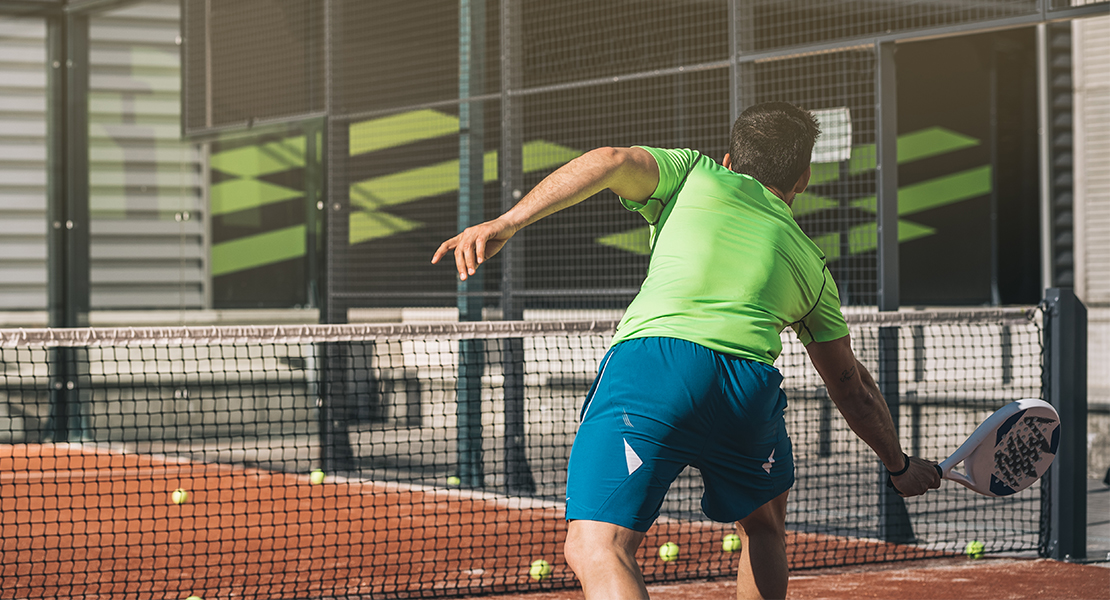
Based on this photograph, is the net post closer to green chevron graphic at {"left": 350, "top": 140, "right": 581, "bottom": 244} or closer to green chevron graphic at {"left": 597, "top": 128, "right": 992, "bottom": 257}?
green chevron graphic at {"left": 597, "top": 128, "right": 992, "bottom": 257}

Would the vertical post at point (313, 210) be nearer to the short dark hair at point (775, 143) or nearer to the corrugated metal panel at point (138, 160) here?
the corrugated metal panel at point (138, 160)

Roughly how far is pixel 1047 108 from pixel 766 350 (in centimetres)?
688

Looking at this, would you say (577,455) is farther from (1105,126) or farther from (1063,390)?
(1105,126)

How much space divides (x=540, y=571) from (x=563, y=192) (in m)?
3.12

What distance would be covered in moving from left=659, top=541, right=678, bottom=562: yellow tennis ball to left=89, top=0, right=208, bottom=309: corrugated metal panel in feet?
21.3

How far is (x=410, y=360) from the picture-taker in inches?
382

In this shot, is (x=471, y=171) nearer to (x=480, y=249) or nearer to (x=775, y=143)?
(x=775, y=143)

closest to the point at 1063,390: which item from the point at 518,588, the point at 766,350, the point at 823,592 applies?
the point at 823,592

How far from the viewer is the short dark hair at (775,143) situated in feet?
9.39

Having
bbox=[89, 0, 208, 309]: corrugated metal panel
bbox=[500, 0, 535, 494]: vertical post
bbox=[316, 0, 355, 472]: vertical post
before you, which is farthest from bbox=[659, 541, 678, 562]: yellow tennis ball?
bbox=[89, 0, 208, 309]: corrugated metal panel

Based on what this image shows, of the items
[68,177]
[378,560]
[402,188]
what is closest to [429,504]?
[378,560]

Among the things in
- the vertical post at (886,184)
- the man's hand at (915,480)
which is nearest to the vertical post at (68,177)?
the vertical post at (886,184)

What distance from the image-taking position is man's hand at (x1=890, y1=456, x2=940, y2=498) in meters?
3.00

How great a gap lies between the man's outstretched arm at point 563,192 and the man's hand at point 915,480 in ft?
3.44
